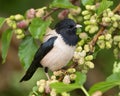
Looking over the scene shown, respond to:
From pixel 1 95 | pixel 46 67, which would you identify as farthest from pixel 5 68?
pixel 46 67

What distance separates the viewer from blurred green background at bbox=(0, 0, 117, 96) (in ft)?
24.0

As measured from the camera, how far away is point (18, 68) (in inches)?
305

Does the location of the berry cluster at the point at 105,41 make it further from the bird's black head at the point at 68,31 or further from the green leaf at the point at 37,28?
the bird's black head at the point at 68,31

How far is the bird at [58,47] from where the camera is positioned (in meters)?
4.48

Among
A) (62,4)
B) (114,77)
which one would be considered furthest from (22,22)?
(114,77)

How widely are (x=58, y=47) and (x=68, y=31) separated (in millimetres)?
198

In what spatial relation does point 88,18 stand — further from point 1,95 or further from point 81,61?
point 1,95

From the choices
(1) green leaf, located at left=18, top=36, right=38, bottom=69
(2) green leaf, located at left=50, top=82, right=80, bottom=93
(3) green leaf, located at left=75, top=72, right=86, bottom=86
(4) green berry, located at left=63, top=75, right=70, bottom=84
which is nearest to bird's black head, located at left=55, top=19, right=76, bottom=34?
(1) green leaf, located at left=18, top=36, right=38, bottom=69

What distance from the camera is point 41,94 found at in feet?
12.1

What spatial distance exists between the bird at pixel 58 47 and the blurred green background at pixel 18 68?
7.67ft

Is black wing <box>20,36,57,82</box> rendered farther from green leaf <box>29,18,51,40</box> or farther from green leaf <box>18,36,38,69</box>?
green leaf <box>29,18,51,40</box>

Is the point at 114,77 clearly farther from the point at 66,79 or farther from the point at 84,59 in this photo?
the point at 84,59

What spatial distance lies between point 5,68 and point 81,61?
14.6ft

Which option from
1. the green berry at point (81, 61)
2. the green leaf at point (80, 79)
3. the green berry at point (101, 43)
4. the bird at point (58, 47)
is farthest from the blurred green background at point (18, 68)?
the green leaf at point (80, 79)
